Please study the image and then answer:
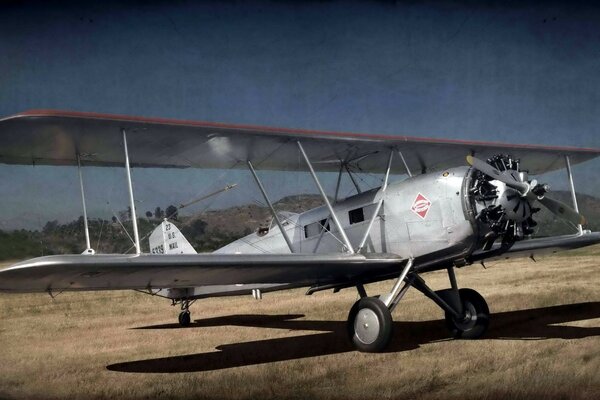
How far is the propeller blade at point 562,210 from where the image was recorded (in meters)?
9.64

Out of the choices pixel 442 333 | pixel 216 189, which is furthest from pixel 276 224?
pixel 442 333

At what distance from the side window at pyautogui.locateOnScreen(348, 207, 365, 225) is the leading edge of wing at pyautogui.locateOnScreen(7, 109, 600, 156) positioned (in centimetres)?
126

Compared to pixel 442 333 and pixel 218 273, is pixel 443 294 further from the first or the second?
pixel 218 273

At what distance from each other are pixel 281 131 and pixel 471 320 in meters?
4.52

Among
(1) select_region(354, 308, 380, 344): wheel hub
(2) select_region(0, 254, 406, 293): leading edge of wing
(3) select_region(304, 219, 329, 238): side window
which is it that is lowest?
(1) select_region(354, 308, 380, 344): wheel hub

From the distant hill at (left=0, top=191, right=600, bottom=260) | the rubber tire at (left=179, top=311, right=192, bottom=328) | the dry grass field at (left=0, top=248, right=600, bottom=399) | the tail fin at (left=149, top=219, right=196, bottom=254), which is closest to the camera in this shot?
the dry grass field at (left=0, top=248, right=600, bottom=399)

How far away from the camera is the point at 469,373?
7023 millimetres

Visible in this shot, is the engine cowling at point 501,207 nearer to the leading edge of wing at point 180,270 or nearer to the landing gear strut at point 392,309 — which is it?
the landing gear strut at point 392,309

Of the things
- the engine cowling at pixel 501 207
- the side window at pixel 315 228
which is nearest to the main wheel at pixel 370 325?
the engine cowling at pixel 501 207

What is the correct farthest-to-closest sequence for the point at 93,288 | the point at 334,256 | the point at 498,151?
the point at 498,151 → the point at 334,256 → the point at 93,288

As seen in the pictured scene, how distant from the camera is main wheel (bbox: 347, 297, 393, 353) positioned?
874 cm

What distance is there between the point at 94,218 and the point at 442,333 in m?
6.28

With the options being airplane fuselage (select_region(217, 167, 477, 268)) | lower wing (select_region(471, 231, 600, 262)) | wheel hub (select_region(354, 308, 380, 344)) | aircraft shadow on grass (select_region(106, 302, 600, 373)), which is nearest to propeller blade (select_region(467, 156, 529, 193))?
airplane fuselage (select_region(217, 167, 477, 268))

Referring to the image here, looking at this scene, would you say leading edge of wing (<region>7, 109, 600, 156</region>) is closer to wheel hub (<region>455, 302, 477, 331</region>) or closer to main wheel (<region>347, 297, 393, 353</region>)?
main wheel (<region>347, 297, 393, 353</region>)
